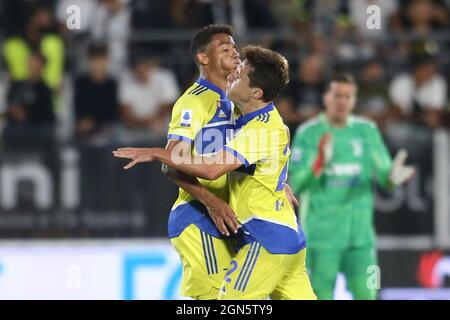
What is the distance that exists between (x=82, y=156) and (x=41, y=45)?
1.60m

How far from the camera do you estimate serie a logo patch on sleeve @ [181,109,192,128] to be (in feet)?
23.9

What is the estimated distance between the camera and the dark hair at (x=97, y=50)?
11.6 metres

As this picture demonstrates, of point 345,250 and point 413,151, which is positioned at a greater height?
point 413,151

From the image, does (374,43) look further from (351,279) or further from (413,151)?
(351,279)

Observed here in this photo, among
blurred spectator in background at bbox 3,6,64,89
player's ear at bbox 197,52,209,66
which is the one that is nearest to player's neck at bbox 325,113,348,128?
player's ear at bbox 197,52,209,66

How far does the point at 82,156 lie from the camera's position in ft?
36.4

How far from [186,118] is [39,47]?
202 inches

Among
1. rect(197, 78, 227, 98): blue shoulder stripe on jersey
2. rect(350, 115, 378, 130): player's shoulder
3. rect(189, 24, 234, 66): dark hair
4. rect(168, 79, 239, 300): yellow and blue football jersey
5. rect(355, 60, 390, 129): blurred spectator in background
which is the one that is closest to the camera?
rect(168, 79, 239, 300): yellow and blue football jersey

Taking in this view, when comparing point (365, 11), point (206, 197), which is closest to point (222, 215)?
point (206, 197)

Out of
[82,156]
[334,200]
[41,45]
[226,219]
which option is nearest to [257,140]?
[226,219]

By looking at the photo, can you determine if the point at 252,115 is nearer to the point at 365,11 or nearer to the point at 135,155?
the point at 135,155

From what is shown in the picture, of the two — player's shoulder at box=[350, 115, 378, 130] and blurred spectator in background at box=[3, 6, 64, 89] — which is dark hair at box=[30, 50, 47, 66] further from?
player's shoulder at box=[350, 115, 378, 130]

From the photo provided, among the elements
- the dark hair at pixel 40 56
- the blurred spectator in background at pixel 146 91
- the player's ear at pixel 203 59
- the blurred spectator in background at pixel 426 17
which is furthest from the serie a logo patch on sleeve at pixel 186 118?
the blurred spectator in background at pixel 426 17

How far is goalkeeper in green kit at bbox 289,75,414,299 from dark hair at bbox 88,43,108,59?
2.59 meters
